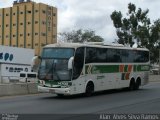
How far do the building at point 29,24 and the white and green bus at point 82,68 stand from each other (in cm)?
9395

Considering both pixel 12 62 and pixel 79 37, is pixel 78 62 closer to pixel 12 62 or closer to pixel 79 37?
pixel 12 62

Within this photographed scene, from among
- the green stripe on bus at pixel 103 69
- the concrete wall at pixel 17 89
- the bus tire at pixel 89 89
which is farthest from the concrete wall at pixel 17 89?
the green stripe on bus at pixel 103 69

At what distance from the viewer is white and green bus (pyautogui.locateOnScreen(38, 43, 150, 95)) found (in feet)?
73.5

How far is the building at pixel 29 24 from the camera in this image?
122 meters

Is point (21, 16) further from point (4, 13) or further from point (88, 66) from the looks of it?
point (88, 66)

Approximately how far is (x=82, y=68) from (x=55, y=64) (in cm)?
168

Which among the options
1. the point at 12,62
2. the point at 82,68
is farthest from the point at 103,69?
the point at 12,62

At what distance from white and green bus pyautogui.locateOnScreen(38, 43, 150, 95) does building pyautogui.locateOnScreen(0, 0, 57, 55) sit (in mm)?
93949

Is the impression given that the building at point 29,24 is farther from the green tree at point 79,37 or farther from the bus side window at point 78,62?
the bus side window at point 78,62

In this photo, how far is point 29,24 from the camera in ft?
409

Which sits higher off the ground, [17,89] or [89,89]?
[89,89]

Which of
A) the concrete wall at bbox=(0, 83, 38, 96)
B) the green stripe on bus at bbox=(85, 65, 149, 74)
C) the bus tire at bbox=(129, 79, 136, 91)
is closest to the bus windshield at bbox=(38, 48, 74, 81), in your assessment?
the green stripe on bus at bbox=(85, 65, 149, 74)

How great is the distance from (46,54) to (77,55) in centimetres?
170

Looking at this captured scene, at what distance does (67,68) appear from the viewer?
878 inches
